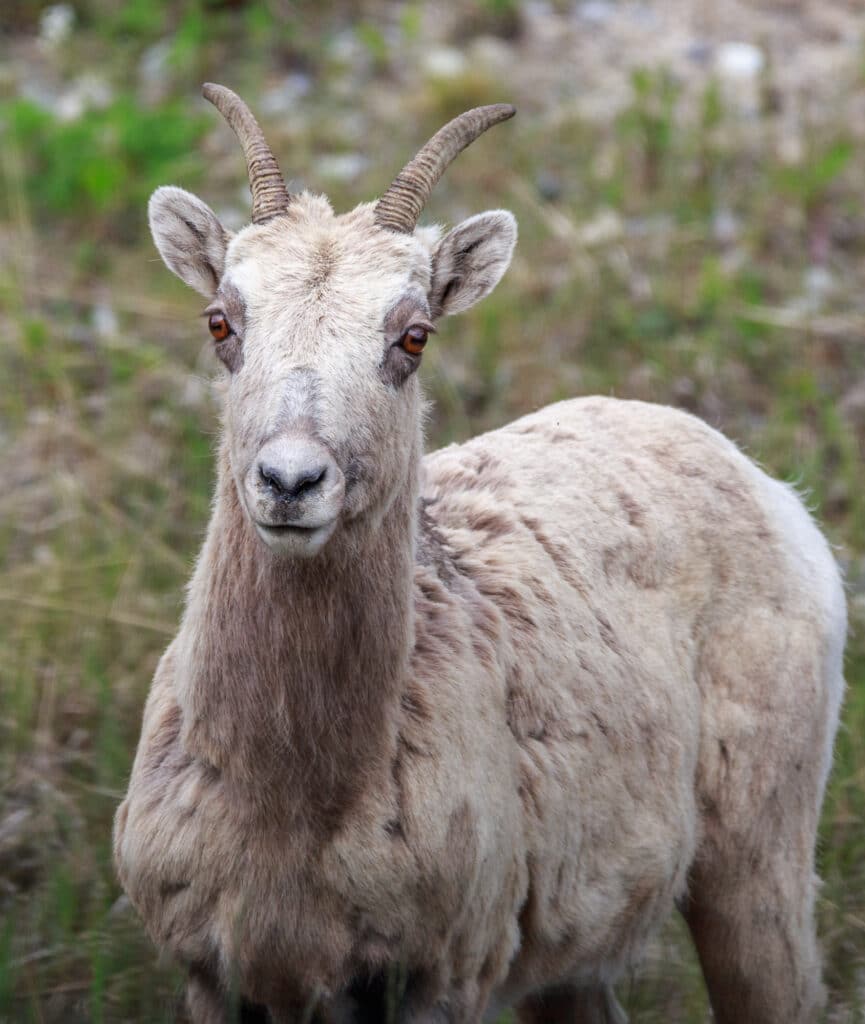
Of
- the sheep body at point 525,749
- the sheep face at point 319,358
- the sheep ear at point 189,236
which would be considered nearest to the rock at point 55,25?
the sheep body at point 525,749

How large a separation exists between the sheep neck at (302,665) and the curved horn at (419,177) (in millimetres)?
603

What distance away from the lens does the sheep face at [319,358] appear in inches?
131

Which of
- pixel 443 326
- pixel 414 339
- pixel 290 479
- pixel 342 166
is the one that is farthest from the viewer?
pixel 342 166

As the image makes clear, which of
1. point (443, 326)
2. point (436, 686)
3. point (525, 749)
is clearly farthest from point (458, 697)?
point (443, 326)

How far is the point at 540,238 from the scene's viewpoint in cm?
891

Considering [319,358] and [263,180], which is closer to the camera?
[319,358]

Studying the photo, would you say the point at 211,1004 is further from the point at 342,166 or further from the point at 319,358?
the point at 342,166

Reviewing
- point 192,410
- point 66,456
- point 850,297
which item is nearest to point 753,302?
point 850,297

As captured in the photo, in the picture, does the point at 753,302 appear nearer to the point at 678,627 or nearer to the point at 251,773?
the point at 678,627

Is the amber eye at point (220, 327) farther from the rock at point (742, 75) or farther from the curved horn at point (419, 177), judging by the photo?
the rock at point (742, 75)

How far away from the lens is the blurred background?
5531 mm

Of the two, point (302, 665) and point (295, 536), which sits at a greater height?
point (295, 536)

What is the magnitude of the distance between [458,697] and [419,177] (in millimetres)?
1237

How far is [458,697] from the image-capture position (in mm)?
3898
